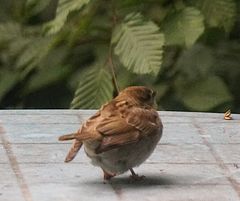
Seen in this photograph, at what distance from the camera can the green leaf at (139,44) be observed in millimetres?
6188

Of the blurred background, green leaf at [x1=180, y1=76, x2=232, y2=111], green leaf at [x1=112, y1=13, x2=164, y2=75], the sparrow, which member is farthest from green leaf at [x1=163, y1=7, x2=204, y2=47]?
the sparrow

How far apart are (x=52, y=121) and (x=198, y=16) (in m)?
1.31

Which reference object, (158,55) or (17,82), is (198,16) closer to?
(158,55)

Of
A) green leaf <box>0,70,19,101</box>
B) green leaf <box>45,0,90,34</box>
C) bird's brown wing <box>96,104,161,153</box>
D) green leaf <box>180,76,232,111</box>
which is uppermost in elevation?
bird's brown wing <box>96,104,161,153</box>

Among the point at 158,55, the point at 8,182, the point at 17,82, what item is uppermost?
the point at 8,182

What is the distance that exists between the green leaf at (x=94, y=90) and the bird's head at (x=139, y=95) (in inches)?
56.4

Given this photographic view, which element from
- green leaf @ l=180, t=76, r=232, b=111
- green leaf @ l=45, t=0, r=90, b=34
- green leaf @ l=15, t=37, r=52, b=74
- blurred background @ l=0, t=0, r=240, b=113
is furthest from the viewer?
green leaf @ l=15, t=37, r=52, b=74

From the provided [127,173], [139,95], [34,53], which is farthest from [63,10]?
[127,173]

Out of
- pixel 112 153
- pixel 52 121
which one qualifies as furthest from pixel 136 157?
pixel 52 121

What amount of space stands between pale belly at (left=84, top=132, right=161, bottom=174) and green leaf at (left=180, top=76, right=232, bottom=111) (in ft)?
6.02

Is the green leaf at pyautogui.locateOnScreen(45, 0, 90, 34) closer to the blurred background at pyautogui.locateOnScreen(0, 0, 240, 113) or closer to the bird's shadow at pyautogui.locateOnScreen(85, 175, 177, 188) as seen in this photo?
the blurred background at pyautogui.locateOnScreen(0, 0, 240, 113)

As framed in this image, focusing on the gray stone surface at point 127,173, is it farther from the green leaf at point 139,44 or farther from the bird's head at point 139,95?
the green leaf at point 139,44

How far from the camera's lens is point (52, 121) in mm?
5559

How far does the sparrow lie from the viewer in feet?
15.1
